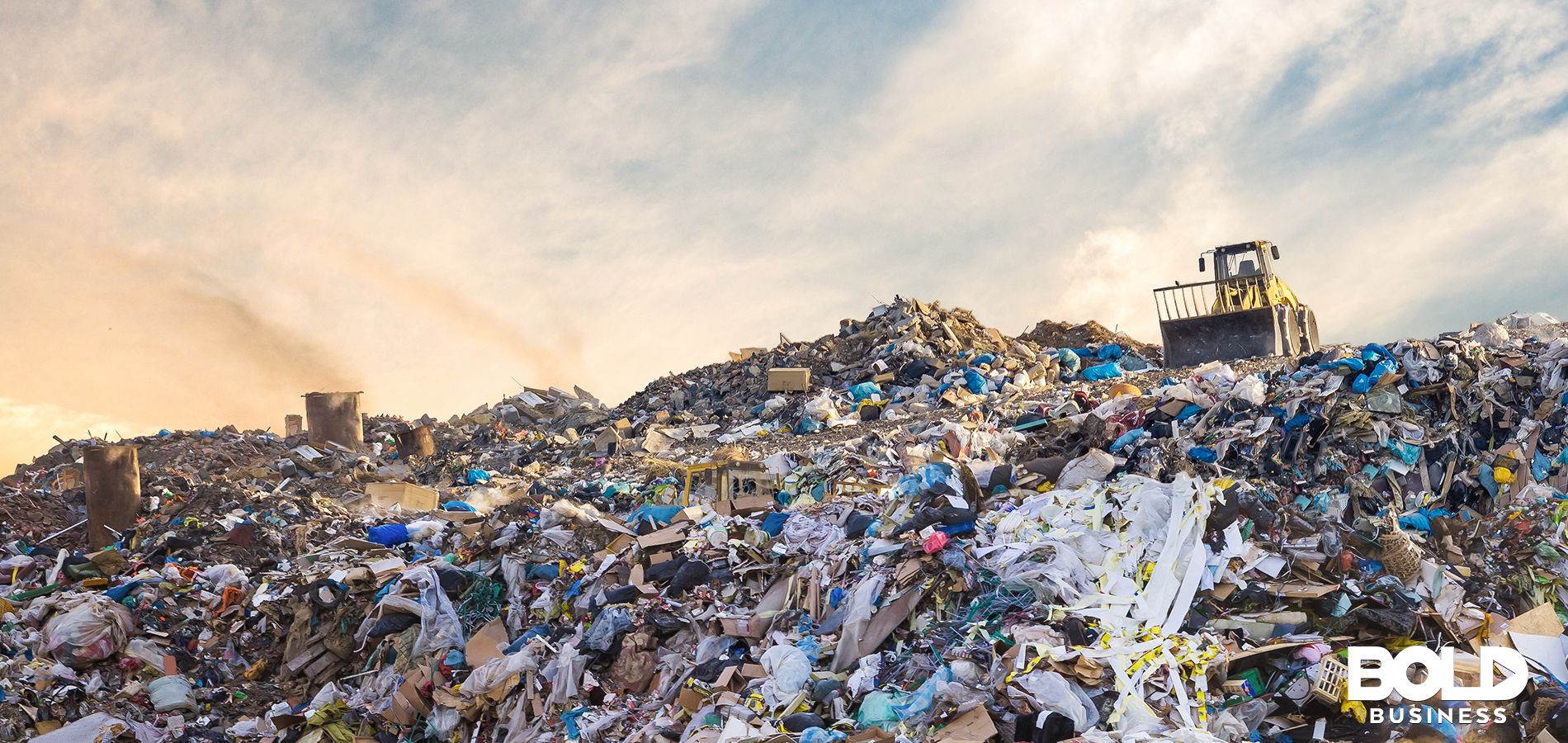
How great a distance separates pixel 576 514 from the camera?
9.15 metres

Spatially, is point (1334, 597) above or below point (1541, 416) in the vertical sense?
below

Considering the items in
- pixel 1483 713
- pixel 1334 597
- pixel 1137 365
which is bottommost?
pixel 1483 713

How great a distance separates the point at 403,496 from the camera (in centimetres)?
1238

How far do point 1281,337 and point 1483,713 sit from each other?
1091 centimetres

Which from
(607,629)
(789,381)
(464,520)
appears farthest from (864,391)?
(607,629)

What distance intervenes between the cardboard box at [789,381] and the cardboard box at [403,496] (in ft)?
20.5

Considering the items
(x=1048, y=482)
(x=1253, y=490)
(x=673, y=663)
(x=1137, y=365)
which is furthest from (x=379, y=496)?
(x=1137, y=365)

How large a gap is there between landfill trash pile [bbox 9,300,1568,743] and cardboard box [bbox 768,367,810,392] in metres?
3.60

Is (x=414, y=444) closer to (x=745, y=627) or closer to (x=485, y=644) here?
(x=485, y=644)

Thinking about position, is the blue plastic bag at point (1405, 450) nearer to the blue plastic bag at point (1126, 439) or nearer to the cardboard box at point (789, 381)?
the blue plastic bag at point (1126, 439)

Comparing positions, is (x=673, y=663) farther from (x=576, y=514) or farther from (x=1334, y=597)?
(x=1334, y=597)

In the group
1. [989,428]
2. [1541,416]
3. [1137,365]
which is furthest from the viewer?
[1137,365]

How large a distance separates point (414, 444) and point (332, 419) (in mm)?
1272

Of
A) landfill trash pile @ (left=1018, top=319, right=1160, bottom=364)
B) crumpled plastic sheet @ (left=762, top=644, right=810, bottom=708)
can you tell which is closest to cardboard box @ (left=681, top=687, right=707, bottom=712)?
crumpled plastic sheet @ (left=762, top=644, right=810, bottom=708)
